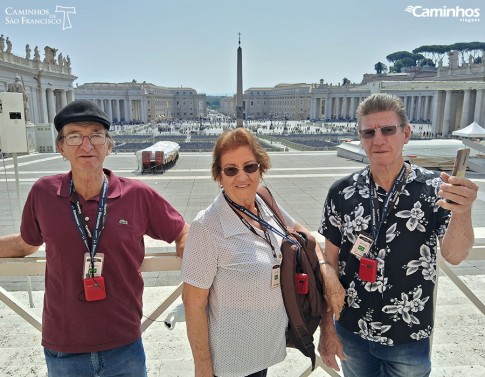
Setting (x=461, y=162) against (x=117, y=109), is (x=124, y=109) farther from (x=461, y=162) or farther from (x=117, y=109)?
(x=461, y=162)

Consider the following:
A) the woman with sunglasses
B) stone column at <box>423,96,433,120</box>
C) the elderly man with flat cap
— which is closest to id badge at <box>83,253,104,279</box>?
the elderly man with flat cap

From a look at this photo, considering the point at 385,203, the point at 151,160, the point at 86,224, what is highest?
the point at 385,203

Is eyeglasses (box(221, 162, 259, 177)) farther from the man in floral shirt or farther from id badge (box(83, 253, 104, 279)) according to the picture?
id badge (box(83, 253, 104, 279))

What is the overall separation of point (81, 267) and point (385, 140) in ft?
5.13

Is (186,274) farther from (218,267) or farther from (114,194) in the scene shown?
(114,194)

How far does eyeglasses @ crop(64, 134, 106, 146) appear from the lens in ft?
6.42

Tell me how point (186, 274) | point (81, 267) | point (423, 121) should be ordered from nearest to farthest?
point (186, 274)
point (81, 267)
point (423, 121)

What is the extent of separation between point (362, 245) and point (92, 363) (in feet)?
4.61

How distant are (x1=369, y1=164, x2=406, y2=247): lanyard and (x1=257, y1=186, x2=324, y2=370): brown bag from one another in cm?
30

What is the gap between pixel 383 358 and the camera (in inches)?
77.3

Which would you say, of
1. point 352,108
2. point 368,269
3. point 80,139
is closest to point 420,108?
point 352,108

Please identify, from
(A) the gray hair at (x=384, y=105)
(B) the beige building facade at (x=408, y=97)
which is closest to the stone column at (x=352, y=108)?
(B) the beige building facade at (x=408, y=97)

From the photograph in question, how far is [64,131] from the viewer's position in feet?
6.53

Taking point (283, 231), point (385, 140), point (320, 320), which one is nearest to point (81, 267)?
point (283, 231)
